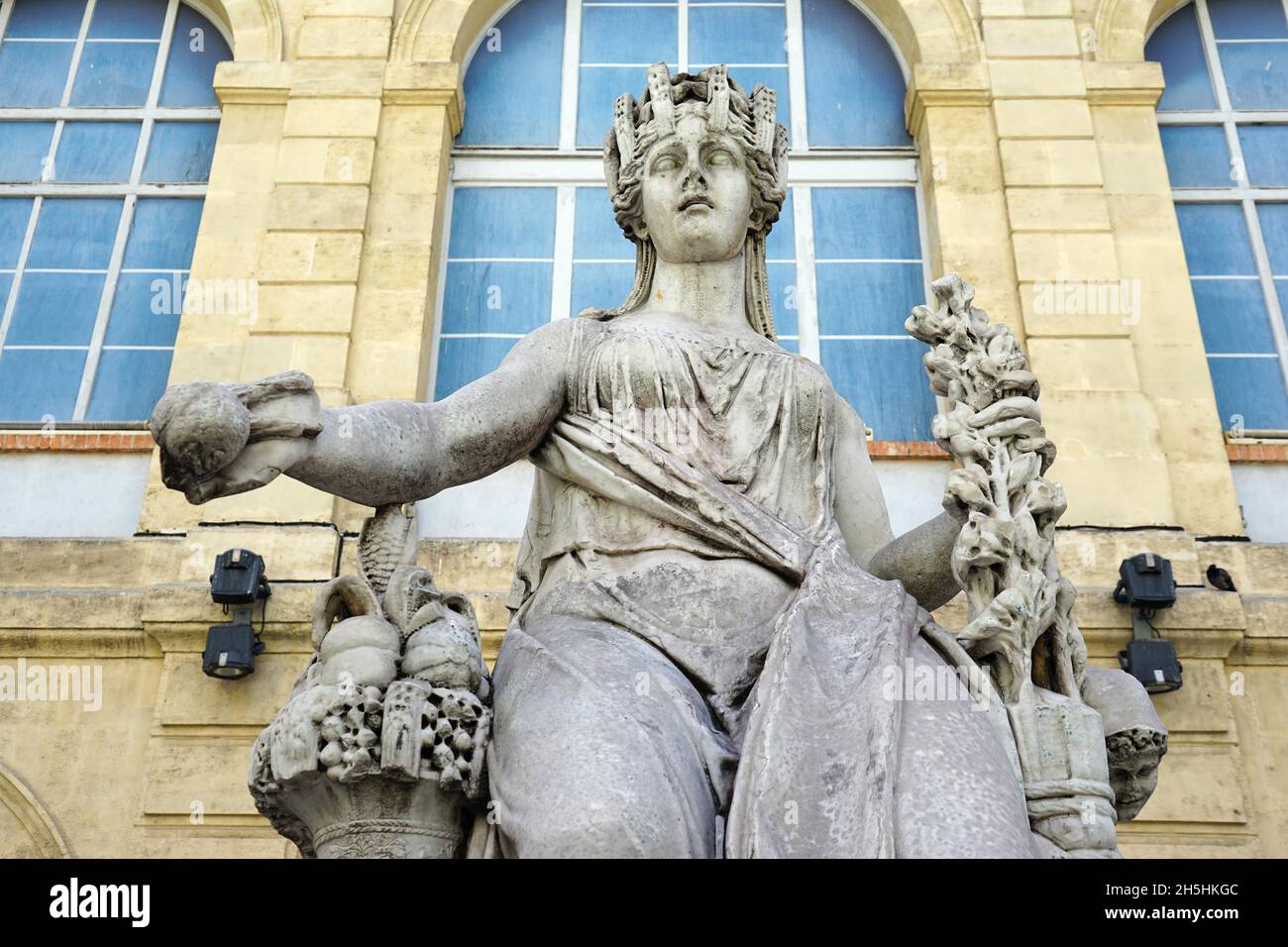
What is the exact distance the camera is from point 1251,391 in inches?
377

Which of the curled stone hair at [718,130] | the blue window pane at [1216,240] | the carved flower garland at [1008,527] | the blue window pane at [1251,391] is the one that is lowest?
the carved flower garland at [1008,527]

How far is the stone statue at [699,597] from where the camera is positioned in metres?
2.60

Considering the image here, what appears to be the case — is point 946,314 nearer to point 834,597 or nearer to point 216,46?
point 834,597

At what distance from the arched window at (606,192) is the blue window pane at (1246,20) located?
102 inches

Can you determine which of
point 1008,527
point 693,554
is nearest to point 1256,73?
point 1008,527

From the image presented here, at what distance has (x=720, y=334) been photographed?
363 centimetres

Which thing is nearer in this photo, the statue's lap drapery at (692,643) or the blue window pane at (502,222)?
the statue's lap drapery at (692,643)

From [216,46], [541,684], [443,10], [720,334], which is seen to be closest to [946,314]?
[720,334]

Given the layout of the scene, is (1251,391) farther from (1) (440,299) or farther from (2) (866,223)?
(1) (440,299)

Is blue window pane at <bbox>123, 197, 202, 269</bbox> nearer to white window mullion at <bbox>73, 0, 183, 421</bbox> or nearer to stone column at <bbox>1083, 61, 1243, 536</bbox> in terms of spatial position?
white window mullion at <bbox>73, 0, 183, 421</bbox>

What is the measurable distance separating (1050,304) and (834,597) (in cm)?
673

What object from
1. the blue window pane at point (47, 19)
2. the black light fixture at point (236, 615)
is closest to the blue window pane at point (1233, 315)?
the black light fixture at point (236, 615)

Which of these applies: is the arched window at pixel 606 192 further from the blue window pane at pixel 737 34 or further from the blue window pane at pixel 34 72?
the blue window pane at pixel 34 72

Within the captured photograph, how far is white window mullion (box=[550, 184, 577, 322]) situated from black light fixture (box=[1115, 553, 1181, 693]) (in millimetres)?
4087
